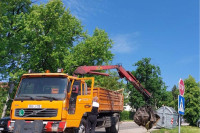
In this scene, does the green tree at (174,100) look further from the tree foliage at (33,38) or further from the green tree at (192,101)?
the tree foliage at (33,38)

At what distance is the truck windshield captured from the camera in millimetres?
9266

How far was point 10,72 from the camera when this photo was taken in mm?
20969

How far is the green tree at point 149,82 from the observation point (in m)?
54.2

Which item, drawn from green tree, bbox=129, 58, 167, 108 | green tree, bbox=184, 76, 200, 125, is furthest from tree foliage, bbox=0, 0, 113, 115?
green tree, bbox=129, 58, 167, 108

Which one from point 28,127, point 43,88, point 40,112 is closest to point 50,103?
point 40,112

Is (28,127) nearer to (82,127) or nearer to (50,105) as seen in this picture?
(50,105)

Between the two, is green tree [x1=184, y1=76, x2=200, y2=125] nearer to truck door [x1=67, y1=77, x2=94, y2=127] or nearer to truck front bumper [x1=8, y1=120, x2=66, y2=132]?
truck door [x1=67, y1=77, x2=94, y2=127]

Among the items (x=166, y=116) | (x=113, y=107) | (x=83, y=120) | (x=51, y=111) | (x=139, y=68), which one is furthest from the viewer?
(x=139, y=68)

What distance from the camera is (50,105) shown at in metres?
8.99

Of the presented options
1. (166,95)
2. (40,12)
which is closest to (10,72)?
(40,12)

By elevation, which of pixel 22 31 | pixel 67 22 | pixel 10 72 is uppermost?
pixel 67 22

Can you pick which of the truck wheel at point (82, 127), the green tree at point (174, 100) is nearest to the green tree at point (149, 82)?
the green tree at point (174, 100)

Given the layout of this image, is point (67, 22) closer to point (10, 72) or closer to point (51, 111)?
point (10, 72)

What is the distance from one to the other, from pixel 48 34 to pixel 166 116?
13.4 meters
